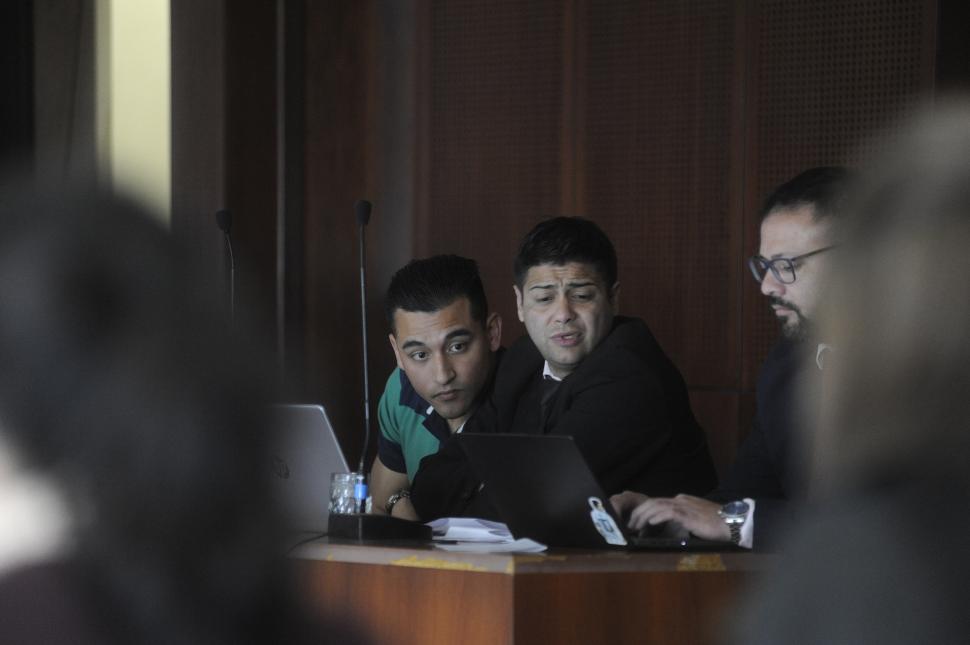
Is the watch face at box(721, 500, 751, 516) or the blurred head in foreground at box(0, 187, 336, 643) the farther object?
the watch face at box(721, 500, 751, 516)

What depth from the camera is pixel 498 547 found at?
2.57 metres

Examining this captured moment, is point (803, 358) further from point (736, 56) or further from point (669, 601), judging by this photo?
point (736, 56)

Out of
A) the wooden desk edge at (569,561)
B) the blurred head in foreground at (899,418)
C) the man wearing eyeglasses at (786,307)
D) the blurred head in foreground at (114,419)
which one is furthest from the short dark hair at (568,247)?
the blurred head in foreground at (114,419)

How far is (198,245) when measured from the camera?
604 millimetres

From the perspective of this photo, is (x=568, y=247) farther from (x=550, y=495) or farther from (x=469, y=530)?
(x=550, y=495)

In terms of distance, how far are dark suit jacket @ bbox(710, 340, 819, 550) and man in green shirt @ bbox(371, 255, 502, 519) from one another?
0.83 m

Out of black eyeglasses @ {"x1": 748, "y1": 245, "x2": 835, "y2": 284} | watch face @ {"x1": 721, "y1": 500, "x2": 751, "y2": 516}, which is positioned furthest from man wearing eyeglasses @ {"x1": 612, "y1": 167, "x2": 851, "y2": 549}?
watch face @ {"x1": 721, "y1": 500, "x2": 751, "y2": 516}

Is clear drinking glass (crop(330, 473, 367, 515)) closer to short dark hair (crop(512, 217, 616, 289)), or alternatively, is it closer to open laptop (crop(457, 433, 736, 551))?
open laptop (crop(457, 433, 736, 551))

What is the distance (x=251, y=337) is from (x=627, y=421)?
2647 millimetres

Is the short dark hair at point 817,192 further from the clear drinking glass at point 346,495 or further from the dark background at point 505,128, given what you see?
the dark background at point 505,128

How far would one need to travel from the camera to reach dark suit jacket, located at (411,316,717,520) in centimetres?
319

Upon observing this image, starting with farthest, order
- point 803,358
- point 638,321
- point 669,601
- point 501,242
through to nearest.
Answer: point 501,242 < point 638,321 < point 803,358 < point 669,601

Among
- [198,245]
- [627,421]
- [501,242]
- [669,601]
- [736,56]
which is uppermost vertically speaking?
[736,56]

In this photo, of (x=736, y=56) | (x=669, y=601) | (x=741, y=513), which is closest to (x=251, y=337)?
(x=669, y=601)
